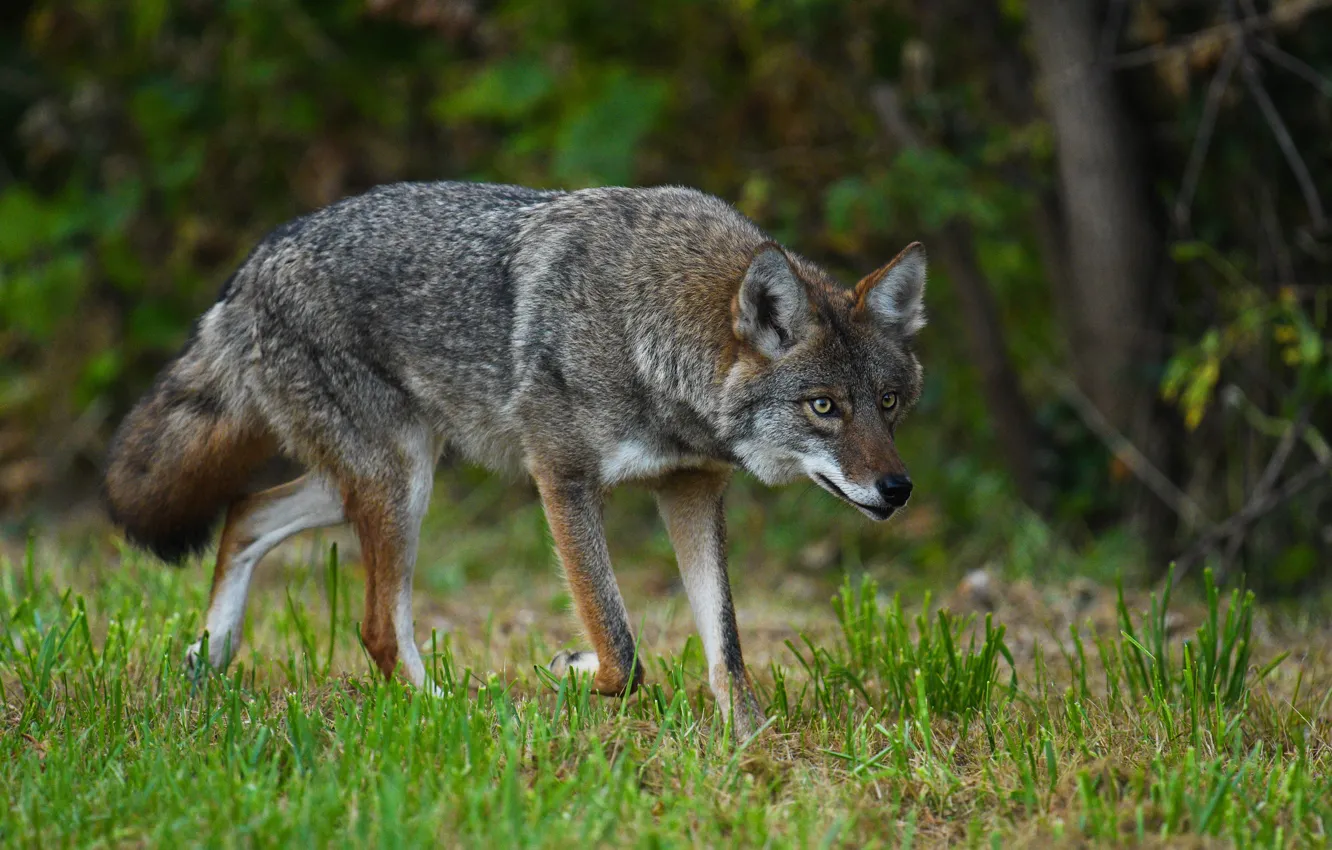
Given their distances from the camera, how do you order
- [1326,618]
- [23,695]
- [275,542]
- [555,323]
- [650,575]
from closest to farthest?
1. [23,695]
2. [555,323]
3. [275,542]
4. [1326,618]
5. [650,575]

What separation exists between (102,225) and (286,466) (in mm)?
2485

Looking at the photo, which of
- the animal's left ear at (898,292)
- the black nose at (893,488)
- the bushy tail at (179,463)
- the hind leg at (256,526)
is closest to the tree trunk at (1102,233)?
the animal's left ear at (898,292)

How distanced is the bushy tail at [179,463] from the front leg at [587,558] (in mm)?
1442

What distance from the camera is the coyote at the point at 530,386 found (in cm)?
502

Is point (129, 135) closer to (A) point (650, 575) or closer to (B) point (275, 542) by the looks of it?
(A) point (650, 575)

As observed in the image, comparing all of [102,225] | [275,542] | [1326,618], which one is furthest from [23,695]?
[102,225]

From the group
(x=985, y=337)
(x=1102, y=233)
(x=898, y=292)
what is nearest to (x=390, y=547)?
(x=898, y=292)

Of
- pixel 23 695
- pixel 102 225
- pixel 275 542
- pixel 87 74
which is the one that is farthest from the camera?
pixel 87 74

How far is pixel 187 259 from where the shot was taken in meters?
11.8

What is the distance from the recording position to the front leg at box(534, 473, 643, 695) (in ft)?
16.8

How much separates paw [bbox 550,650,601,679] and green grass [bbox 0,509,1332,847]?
0.18 meters

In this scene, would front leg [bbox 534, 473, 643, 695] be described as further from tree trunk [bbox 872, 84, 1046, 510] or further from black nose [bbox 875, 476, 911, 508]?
tree trunk [bbox 872, 84, 1046, 510]

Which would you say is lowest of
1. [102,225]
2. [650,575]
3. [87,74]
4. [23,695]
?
[650,575]

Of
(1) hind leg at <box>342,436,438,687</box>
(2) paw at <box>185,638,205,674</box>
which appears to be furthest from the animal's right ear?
(2) paw at <box>185,638,205,674</box>
